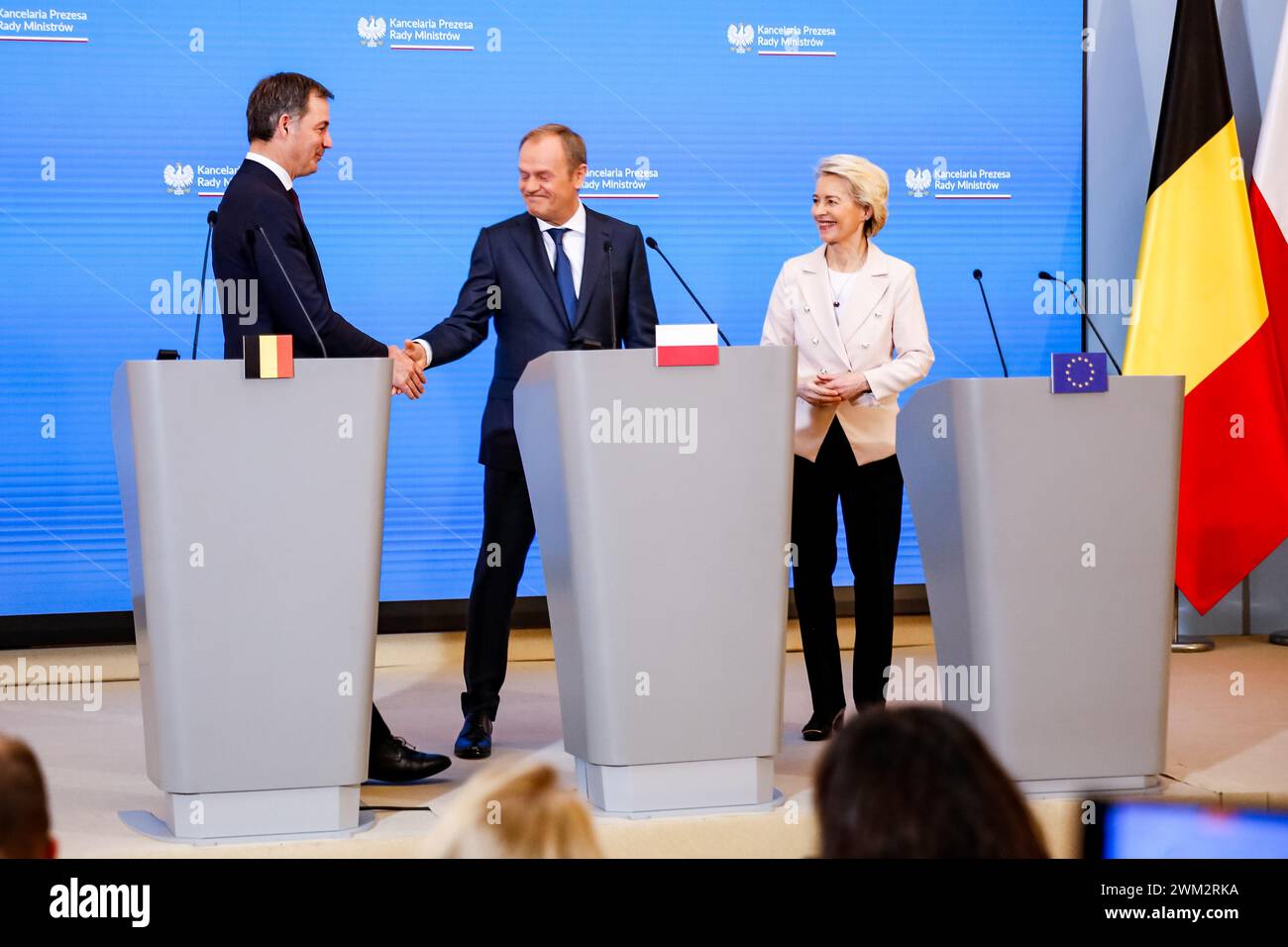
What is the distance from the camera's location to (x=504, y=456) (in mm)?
3549

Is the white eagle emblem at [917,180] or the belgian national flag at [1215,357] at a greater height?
the white eagle emblem at [917,180]

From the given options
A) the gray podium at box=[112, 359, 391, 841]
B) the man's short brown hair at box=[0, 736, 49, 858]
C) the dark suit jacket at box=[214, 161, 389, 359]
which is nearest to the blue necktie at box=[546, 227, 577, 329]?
the dark suit jacket at box=[214, 161, 389, 359]

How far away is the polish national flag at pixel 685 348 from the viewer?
9.20ft

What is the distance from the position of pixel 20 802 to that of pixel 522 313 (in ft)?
8.58

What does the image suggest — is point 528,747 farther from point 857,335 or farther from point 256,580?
point 857,335

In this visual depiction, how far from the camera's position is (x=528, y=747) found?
11.7 feet

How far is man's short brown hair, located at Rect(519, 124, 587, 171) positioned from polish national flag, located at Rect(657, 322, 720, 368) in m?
1.02

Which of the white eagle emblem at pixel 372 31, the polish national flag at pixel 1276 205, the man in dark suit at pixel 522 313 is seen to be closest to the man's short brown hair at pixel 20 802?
the man in dark suit at pixel 522 313

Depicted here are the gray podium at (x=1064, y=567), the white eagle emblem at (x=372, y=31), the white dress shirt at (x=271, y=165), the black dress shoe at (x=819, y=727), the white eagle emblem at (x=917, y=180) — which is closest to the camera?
the gray podium at (x=1064, y=567)

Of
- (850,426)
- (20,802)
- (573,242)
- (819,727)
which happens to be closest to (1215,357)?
(850,426)

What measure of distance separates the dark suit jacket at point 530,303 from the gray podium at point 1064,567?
102 cm

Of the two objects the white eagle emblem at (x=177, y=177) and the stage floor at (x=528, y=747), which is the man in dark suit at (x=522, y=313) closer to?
the stage floor at (x=528, y=747)

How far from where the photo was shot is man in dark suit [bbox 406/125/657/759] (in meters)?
3.52
